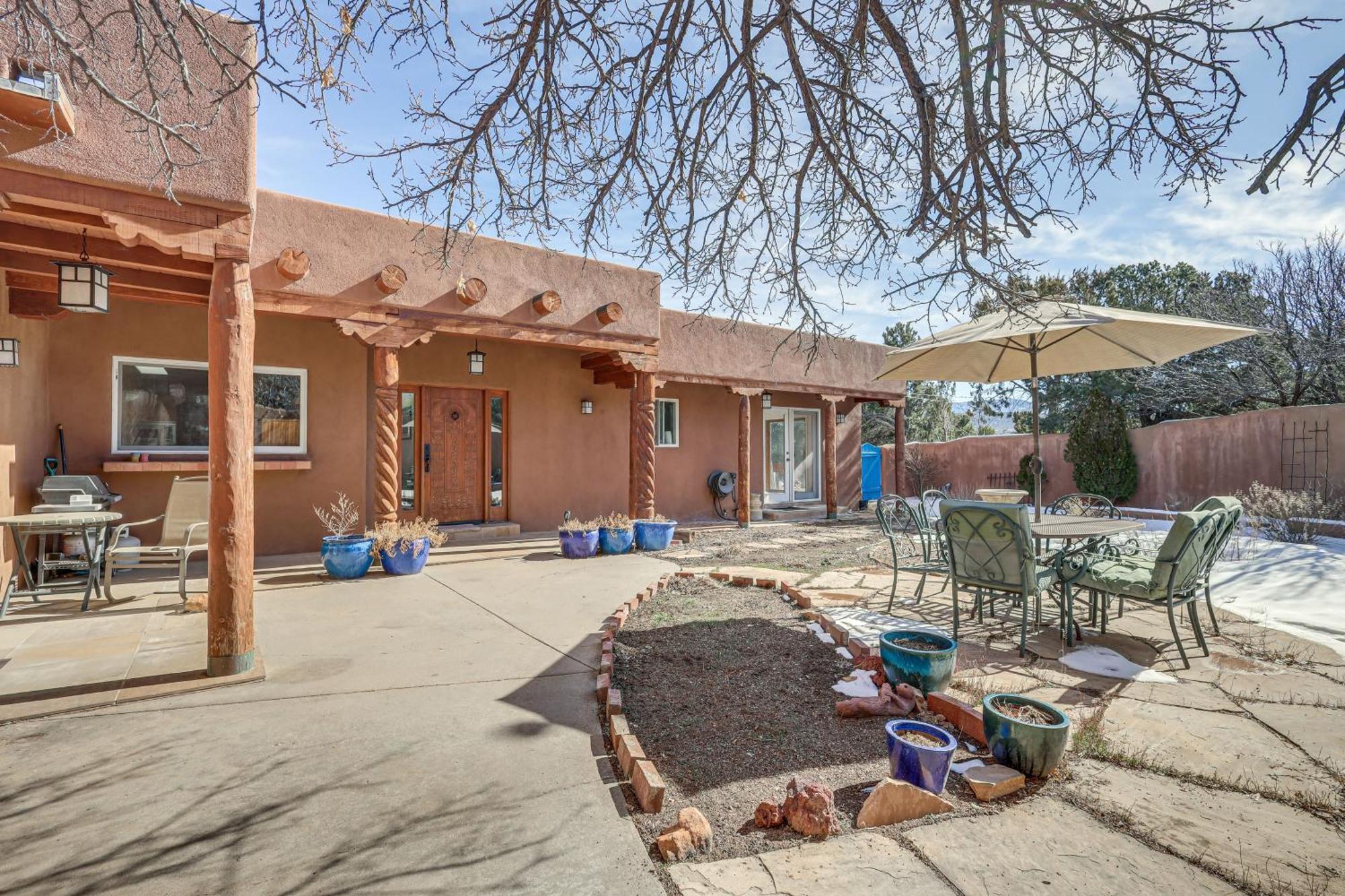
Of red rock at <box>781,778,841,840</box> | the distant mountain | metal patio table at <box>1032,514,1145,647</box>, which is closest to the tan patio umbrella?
metal patio table at <box>1032,514,1145,647</box>

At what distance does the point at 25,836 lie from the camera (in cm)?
200

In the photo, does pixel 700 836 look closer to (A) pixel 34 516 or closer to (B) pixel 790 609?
(B) pixel 790 609

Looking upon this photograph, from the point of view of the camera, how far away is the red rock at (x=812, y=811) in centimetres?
196

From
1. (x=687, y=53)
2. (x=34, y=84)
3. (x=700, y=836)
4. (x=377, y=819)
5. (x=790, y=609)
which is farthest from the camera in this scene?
(x=790, y=609)

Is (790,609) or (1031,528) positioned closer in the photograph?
(1031,528)

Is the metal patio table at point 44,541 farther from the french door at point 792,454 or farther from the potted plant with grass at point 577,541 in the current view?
the french door at point 792,454

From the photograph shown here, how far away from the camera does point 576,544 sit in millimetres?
7438

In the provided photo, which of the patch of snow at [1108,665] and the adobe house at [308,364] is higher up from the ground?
the adobe house at [308,364]

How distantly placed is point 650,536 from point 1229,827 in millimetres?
6477

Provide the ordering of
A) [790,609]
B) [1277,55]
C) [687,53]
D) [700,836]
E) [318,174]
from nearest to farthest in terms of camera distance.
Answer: [700,836]
[1277,55]
[318,174]
[687,53]
[790,609]

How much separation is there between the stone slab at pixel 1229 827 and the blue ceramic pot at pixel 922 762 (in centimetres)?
47

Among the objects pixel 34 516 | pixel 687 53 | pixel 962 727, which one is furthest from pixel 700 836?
pixel 34 516

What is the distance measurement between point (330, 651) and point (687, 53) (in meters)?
4.24

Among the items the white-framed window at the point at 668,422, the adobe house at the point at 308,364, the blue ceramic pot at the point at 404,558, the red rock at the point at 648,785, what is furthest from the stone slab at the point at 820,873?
the white-framed window at the point at 668,422
